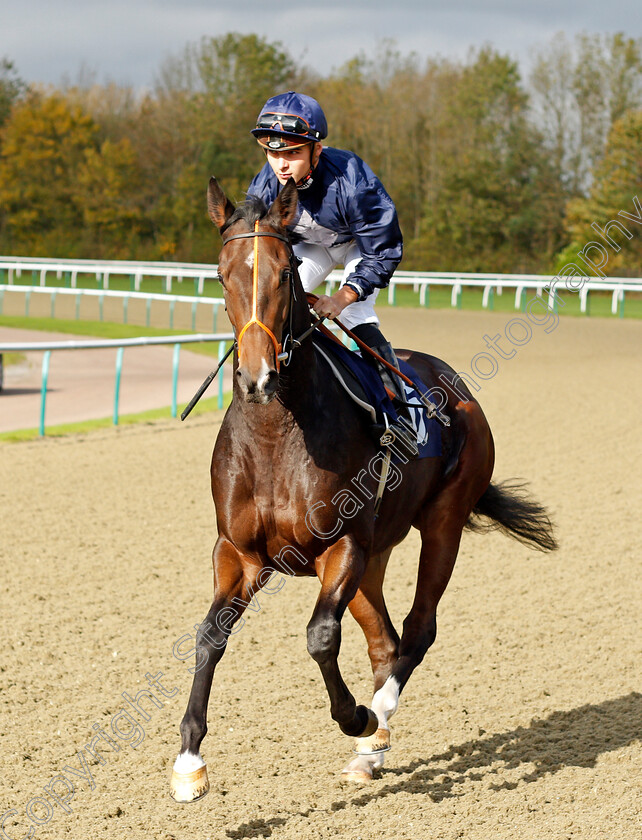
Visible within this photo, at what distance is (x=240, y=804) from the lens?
328 cm

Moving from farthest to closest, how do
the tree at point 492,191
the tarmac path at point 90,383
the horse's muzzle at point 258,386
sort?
1. the tree at point 492,191
2. the tarmac path at point 90,383
3. the horse's muzzle at point 258,386

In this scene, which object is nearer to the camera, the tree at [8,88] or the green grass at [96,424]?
the green grass at [96,424]

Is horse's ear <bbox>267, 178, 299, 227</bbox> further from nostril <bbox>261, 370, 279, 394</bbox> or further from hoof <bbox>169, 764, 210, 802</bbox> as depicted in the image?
hoof <bbox>169, 764, 210, 802</bbox>

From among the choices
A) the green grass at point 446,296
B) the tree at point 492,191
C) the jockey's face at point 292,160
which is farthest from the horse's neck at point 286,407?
the tree at point 492,191

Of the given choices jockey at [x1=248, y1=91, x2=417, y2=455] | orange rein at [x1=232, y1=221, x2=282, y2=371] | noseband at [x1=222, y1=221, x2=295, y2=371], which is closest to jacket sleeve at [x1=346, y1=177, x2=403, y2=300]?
jockey at [x1=248, y1=91, x2=417, y2=455]

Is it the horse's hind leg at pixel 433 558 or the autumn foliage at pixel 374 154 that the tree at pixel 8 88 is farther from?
the horse's hind leg at pixel 433 558

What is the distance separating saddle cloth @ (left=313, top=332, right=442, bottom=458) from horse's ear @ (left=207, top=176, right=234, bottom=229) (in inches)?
Result: 24.2

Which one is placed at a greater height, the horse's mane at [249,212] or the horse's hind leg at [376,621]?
the horse's mane at [249,212]

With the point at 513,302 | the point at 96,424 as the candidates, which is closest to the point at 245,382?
the point at 96,424

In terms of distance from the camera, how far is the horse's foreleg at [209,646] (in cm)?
302

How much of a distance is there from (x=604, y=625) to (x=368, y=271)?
2769mm

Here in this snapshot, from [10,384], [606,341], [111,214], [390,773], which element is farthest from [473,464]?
[111,214]

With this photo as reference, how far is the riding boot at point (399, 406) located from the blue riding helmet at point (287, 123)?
90 cm

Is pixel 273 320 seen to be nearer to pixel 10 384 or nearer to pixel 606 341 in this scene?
pixel 10 384
